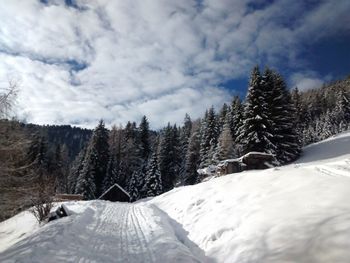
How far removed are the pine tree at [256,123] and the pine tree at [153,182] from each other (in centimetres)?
1857

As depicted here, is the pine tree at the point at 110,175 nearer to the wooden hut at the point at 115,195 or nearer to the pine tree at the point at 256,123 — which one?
the wooden hut at the point at 115,195

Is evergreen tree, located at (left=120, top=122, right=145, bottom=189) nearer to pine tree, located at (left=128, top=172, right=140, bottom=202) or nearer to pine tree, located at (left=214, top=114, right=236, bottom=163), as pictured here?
pine tree, located at (left=128, top=172, right=140, bottom=202)

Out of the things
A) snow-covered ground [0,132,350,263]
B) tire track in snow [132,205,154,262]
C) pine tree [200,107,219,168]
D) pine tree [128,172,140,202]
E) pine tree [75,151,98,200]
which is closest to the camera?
snow-covered ground [0,132,350,263]

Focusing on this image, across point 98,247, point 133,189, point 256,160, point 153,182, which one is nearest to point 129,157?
point 133,189

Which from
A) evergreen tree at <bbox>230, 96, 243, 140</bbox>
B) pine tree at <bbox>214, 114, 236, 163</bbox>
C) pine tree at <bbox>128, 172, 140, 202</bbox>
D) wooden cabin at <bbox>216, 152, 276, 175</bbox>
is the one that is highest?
evergreen tree at <bbox>230, 96, 243, 140</bbox>

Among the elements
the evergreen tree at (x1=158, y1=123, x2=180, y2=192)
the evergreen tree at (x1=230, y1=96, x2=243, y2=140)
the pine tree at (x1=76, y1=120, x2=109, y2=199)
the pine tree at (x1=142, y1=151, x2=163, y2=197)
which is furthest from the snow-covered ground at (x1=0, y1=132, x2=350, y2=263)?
the evergreen tree at (x1=158, y1=123, x2=180, y2=192)

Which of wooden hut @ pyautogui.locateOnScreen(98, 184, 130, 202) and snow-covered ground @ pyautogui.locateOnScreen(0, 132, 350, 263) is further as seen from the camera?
A: wooden hut @ pyautogui.locateOnScreen(98, 184, 130, 202)

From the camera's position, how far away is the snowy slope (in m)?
6.86

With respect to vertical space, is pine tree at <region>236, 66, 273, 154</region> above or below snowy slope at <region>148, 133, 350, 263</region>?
above

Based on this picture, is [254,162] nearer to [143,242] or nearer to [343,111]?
[143,242]

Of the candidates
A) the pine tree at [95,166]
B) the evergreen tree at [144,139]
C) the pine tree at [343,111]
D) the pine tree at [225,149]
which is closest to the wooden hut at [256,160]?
the pine tree at [225,149]

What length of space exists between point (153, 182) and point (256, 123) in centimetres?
2212

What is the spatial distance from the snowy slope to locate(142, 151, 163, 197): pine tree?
35.0 m

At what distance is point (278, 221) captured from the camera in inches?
355
